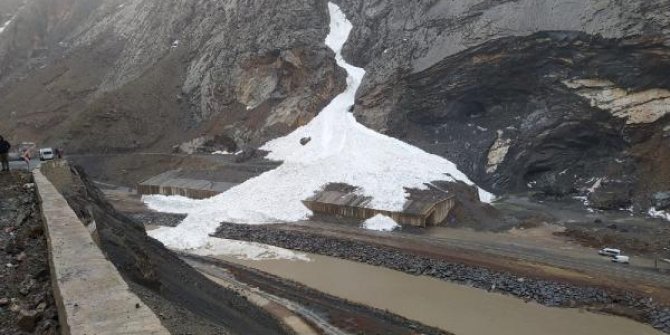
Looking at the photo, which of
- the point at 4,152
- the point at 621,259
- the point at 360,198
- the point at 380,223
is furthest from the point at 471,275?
the point at 4,152

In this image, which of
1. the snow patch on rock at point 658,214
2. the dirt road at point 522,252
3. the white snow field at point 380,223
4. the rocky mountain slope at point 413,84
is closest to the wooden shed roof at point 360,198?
the white snow field at point 380,223

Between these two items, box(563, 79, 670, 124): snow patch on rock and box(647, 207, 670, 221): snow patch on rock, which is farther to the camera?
box(563, 79, 670, 124): snow patch on rock

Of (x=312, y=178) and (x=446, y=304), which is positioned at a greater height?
(x=312, y=178)

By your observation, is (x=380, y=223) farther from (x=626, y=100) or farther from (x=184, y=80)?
(x=184, y=80)

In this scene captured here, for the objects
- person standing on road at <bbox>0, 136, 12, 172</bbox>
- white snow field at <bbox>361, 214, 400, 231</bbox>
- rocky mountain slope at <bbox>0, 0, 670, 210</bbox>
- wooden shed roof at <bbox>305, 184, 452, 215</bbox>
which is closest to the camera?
person standing on road at <bbox>0, 136, 12, 172</bbox>

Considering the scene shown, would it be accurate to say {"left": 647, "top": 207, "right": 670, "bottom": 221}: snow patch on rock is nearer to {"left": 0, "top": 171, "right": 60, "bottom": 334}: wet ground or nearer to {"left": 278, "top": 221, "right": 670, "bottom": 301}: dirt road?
{"left": 278, "top": 221, "right": 670, "bottom": 301}: dirt road

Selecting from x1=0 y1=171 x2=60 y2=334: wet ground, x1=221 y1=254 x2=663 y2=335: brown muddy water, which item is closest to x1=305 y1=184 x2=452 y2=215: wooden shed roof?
x1=221 y1=254 x2=663 y2=335: brown muddy water
